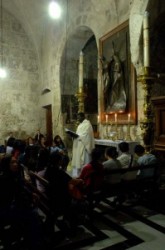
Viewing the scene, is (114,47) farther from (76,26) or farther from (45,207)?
(45,207)

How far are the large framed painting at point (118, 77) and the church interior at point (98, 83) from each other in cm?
3

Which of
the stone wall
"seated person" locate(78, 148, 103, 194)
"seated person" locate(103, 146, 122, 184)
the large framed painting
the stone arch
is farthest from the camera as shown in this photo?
the stone wall

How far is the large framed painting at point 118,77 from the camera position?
6242mm

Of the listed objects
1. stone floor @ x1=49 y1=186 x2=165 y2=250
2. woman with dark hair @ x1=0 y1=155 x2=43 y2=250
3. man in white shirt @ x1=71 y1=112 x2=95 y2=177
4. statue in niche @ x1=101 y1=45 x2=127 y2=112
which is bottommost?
stone floor @ x1=49 y1=186 x2=165 y2=250

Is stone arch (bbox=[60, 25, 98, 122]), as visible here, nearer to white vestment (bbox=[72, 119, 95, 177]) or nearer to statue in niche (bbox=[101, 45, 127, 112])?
statue in niche (bbox=[101, 45, 127, 112])

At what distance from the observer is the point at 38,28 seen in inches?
457

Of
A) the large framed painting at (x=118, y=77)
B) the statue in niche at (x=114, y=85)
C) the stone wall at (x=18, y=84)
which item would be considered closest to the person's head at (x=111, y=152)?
the large framed painting at (x=118, y=77)

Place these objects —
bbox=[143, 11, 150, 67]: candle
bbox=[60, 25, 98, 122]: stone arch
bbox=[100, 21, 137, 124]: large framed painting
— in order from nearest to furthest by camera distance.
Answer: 1. bbox=[143, 11, 150, 67]: candle
2. bbox=[100, 21, 137, 124]: large framed painting
3. bbox=[60, 25, 98, 122]: stone arch

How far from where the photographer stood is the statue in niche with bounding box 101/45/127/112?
648 cm

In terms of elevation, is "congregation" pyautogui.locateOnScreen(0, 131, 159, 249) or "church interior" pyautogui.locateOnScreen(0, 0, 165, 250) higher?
"church interior" pyautogui.locateOnScreen(0, 0, 165, 250)

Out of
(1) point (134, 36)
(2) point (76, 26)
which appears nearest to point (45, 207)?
(1) point (134, 36)

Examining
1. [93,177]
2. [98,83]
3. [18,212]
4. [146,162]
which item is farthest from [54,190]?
[98,83]

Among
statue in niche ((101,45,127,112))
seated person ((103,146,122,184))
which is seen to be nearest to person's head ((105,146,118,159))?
seated person ((103,146,122,184))

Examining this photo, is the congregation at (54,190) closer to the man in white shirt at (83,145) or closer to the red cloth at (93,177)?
the red cloth at (93,177)
